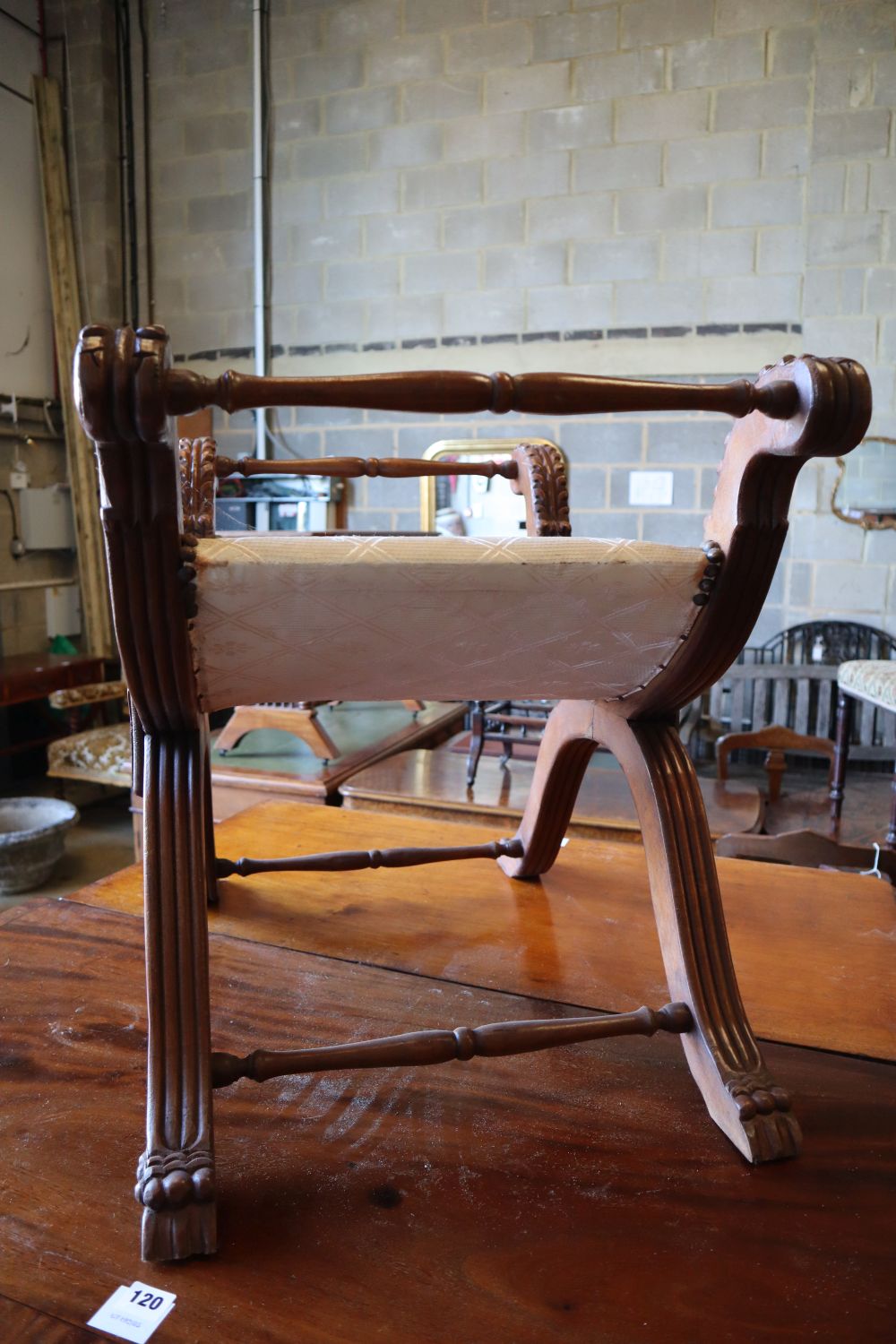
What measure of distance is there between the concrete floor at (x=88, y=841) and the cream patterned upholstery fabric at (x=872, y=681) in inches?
86.6

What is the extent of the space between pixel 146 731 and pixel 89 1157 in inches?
11.5

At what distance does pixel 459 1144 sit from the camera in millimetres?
625

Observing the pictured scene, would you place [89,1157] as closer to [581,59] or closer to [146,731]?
[146,731]

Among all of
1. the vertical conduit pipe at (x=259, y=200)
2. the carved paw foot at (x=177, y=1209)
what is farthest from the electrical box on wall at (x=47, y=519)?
the carved paw foot at (x=177, y=1209)

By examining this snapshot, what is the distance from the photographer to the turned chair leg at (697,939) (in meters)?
0.62

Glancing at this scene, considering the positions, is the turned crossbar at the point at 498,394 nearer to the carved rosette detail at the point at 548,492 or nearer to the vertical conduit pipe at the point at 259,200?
the carved rosette detail at the point at 548,492

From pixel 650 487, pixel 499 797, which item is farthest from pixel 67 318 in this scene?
pixel 499 797

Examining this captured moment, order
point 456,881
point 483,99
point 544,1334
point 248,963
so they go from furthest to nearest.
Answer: point 483,99, point 456,881, point 248,963, point 544,1334

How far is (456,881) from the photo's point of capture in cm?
110

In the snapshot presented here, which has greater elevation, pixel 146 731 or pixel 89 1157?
pixel 146 731

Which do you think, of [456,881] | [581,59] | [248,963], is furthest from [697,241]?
[248,963]

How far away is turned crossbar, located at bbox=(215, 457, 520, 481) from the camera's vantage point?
1.08m

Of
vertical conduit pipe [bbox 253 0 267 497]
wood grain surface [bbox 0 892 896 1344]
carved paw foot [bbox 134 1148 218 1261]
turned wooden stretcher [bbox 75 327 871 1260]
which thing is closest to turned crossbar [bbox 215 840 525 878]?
wood grain surface [bbox 0 892 896 1344]

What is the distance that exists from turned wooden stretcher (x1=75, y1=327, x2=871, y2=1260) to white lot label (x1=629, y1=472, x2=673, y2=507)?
9.80ft
